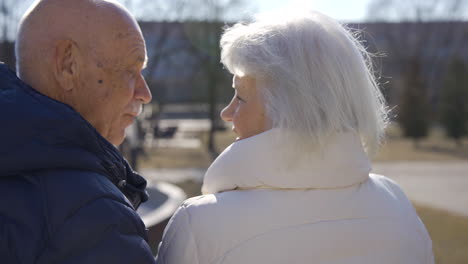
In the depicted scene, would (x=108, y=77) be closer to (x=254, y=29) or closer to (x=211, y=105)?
(x=254, y=29)

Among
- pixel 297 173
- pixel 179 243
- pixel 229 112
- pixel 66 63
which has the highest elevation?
pixel 66 63

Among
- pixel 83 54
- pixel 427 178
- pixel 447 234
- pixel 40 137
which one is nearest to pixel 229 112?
pixel 83 54

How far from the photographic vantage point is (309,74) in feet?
Answer: 5.52

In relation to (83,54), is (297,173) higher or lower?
lower

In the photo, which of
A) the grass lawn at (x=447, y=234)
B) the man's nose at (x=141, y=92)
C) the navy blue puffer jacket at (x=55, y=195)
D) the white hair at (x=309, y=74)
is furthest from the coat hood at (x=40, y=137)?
the grass lawn at (x=447, y=234)

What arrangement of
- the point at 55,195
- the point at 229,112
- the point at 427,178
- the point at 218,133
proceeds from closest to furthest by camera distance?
the point at 55,195, the point at 229,112, the point at 427,178, the point at 218,133

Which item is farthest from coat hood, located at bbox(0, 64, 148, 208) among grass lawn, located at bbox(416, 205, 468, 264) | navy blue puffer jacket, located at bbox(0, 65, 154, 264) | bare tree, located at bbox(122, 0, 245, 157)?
bare tree, located at bbox(122, 0, 245, 157)

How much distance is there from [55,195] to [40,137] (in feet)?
0.47

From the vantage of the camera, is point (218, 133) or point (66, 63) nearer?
point (66, 63)

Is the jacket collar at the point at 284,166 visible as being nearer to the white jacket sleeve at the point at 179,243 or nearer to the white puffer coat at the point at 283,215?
the white puffer coat at the point at 283,215

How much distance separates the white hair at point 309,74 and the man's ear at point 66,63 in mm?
519

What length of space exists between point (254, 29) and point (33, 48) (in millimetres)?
676

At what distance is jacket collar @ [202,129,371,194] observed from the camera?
5.34 feet

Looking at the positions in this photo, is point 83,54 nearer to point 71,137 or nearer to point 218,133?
point 71,137
